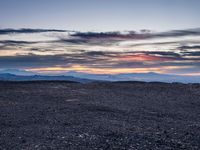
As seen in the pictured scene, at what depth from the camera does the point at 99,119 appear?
2883 cm

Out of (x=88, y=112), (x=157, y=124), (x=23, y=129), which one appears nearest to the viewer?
(x=23, y=129)

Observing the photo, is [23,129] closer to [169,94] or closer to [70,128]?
[70,128]

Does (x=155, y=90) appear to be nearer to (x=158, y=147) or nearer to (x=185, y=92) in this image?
(x=185, y=92)

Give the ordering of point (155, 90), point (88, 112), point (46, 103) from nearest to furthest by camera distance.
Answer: point (88, 112)
point (46, 103)
point (155, 90)

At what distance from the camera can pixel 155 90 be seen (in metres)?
51.8

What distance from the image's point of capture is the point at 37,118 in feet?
94.0

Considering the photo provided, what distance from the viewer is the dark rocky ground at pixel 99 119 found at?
2080 centimetres

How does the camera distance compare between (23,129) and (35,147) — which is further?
(23,129)

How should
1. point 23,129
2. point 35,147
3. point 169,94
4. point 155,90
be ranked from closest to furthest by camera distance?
point 35,147 → point 23,129 → point 169,94 → point 155,90

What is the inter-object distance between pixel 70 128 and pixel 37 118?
195 inches

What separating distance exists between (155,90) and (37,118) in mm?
26692

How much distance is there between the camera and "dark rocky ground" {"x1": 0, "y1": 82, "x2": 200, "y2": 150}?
68.2ft

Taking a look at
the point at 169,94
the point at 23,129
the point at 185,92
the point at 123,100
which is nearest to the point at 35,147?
the point at 23,129

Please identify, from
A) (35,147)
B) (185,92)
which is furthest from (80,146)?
(185,92)
